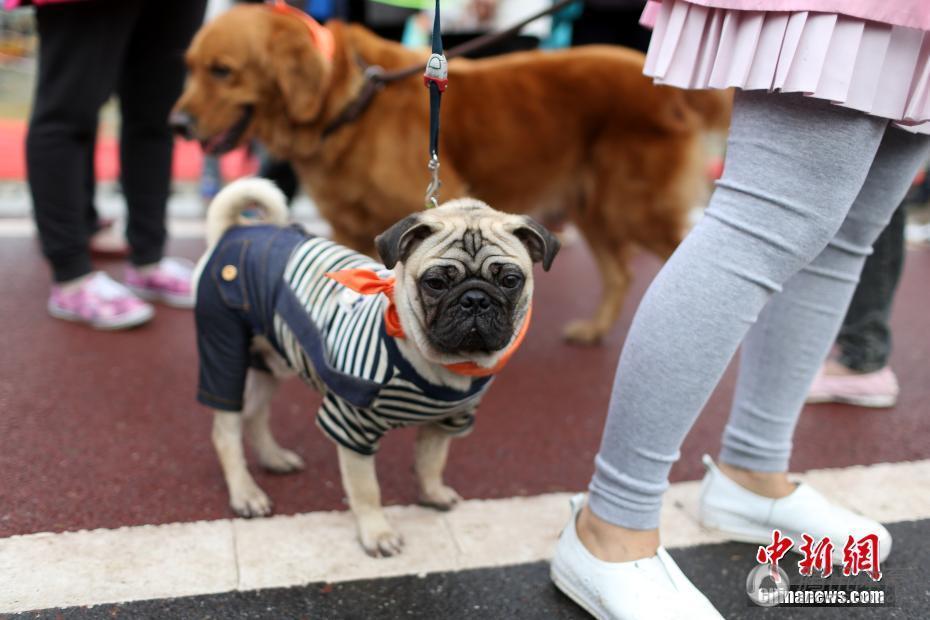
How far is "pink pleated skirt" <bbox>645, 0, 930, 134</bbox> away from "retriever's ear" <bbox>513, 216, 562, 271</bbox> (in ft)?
1.44

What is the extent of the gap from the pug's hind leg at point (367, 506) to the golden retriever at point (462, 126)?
1.43m

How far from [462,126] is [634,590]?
2.07 meters

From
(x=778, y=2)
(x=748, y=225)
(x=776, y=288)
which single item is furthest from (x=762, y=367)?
(x=778, y=2)

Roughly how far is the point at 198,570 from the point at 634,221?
2242mm

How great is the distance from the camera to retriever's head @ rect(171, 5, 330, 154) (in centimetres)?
292

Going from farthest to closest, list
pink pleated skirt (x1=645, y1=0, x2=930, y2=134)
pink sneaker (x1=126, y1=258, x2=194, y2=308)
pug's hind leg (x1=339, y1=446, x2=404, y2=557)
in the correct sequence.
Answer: pink sneaker (x1=126, y1=258, x2=194, y2=308)
pug's hind leg (x1=339, y1=446, x2=404, y2=557)
pink pleated skirt (x1=645, y1=0, x2=930, y2=134)

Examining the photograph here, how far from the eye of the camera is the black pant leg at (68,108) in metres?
2.82

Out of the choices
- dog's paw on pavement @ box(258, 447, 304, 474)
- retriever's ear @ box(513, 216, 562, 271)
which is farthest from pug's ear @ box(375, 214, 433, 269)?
dog's paw on pavement @ box(258, 447, 304, 474)

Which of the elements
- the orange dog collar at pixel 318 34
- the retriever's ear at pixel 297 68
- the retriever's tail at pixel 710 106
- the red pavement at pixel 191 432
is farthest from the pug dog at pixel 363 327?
the retriever's tail at pixel 710 106

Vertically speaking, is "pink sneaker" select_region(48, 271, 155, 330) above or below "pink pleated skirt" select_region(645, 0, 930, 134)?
below

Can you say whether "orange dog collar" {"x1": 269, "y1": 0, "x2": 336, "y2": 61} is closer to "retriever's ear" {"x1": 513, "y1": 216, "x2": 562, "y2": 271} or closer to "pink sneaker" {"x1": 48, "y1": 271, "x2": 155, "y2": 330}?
"pink sneaker" {"x1": 48, "y1": 271, "x2": 155, "y2": 330}

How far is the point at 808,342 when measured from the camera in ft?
6.00

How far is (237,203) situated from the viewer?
82.1 inches

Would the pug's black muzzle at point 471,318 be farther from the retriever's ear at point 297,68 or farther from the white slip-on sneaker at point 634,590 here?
the retriever's ear at point 297,68
